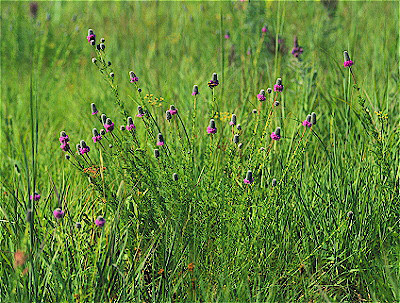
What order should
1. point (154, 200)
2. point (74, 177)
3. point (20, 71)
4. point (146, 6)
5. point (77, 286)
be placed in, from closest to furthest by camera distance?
1. point (77, 286)
2. point (154, 200)
3. point (74, 177)
4. point (20, 71)
5. point (146, 6)

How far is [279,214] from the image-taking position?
1449mm

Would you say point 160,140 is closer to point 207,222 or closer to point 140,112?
point 140,112

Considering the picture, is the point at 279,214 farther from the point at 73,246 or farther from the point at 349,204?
the point at 73,246

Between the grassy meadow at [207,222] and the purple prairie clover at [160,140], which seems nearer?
the grassy meadow at [207,222]

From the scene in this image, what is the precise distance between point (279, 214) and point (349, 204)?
22 cm

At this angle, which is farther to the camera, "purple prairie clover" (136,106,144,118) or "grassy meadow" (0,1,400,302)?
"purple prairie clover" (136,106,144,118)

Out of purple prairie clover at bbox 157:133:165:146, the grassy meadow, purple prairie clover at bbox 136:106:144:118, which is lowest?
the grassy meadow

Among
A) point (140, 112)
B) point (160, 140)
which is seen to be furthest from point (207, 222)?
point (140, 112)

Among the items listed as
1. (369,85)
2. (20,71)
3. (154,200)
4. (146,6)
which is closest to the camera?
(154,200)

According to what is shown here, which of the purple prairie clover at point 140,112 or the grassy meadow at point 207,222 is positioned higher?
the purple prairie clover at point 140,112

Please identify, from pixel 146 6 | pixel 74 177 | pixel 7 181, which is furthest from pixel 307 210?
pixel 146 6

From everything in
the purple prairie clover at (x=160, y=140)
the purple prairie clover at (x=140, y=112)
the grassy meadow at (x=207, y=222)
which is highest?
the purple prairie clover at (x=140, y=112)

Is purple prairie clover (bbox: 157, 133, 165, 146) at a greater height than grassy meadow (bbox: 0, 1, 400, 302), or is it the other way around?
purple prairie clover (bbox: 157, 133, 165, 146)

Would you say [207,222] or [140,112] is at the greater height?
[140,112]
